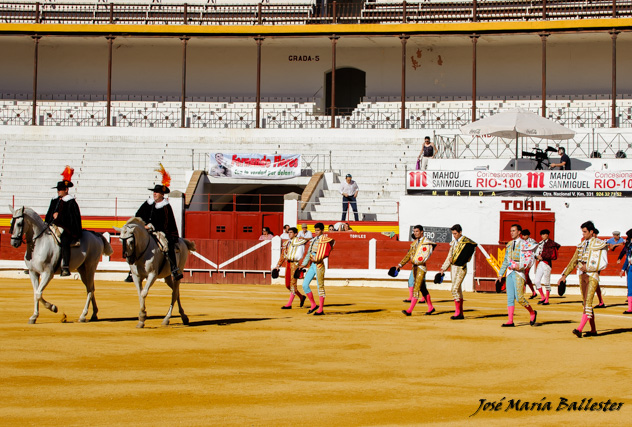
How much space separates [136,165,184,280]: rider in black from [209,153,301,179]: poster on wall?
17552 mm

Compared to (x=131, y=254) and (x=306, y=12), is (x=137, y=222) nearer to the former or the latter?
(x=131, y=254)

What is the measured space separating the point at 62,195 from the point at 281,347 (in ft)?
14.0

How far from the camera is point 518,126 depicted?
2559 cm

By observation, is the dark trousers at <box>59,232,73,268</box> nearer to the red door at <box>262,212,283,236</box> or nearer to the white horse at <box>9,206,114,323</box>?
the white horse at <box>9,206,114,323</box>

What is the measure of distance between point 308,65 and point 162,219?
26.5 metres

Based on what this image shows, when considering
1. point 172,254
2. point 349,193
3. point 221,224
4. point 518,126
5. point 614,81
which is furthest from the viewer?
point 614,81

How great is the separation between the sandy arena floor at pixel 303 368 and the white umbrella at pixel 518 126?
1112 centimetres

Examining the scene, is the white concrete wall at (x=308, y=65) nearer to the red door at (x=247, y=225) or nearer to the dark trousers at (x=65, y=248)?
the red door at (x=247, y=225)

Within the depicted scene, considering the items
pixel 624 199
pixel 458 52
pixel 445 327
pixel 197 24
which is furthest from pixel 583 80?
pixel 445 327

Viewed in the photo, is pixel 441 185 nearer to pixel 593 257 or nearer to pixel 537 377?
pixel 593 257

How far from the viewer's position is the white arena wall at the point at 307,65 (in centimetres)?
3609

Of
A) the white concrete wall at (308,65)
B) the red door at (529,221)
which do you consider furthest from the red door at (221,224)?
the white concrete wall at (308,65)

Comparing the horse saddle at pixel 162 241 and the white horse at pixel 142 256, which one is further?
the horse saddle at pixel 162 241

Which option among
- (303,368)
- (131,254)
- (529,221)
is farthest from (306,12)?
(303,368)
